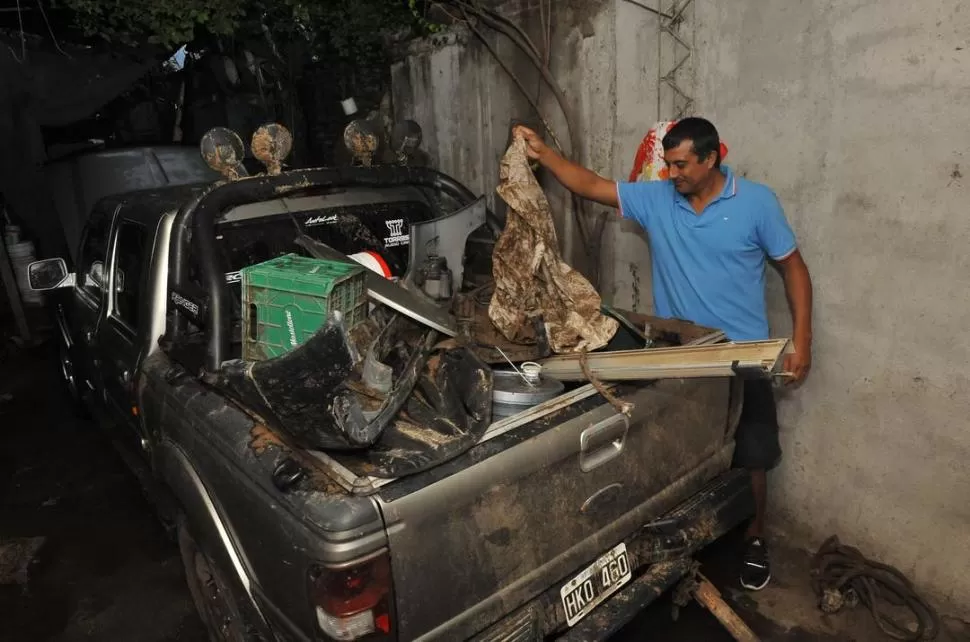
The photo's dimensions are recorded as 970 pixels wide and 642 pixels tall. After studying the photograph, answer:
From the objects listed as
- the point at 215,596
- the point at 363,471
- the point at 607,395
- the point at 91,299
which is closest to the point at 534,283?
the point at 607,395

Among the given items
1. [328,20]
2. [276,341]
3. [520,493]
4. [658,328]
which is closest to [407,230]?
[276,341]

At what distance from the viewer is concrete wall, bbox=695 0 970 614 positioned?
93.7 inches

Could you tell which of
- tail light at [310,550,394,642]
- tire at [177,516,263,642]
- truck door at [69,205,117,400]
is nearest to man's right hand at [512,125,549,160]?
tail light at [310,550,394,642]

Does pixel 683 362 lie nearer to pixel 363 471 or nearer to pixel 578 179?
pixel 363 471

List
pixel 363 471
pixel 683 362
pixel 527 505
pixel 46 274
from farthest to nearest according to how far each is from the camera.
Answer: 1. pixel 46 274
2. pixel 683 362
3. pixel 527 505
4. pixel 363 471

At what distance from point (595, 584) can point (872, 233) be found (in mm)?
1946

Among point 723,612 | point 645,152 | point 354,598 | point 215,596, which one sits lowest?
point 723,612

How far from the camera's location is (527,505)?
69.9 inches

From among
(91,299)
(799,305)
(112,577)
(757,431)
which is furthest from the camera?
(91,299)

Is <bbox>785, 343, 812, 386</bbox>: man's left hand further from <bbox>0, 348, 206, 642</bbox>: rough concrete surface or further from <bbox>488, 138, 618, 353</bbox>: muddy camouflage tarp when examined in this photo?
<bbox>0, 348, 206, 642</bbox>: rough concrete surface

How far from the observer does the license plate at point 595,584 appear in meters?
1.91

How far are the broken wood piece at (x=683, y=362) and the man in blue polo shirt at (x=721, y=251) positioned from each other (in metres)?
0.97

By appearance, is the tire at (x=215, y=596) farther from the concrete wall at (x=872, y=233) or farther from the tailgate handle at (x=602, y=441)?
the concrete wall at (x=872, y=233)

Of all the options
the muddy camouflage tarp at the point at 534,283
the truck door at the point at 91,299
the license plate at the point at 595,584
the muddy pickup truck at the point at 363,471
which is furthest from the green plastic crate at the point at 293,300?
the truck door at the point at 91,299
